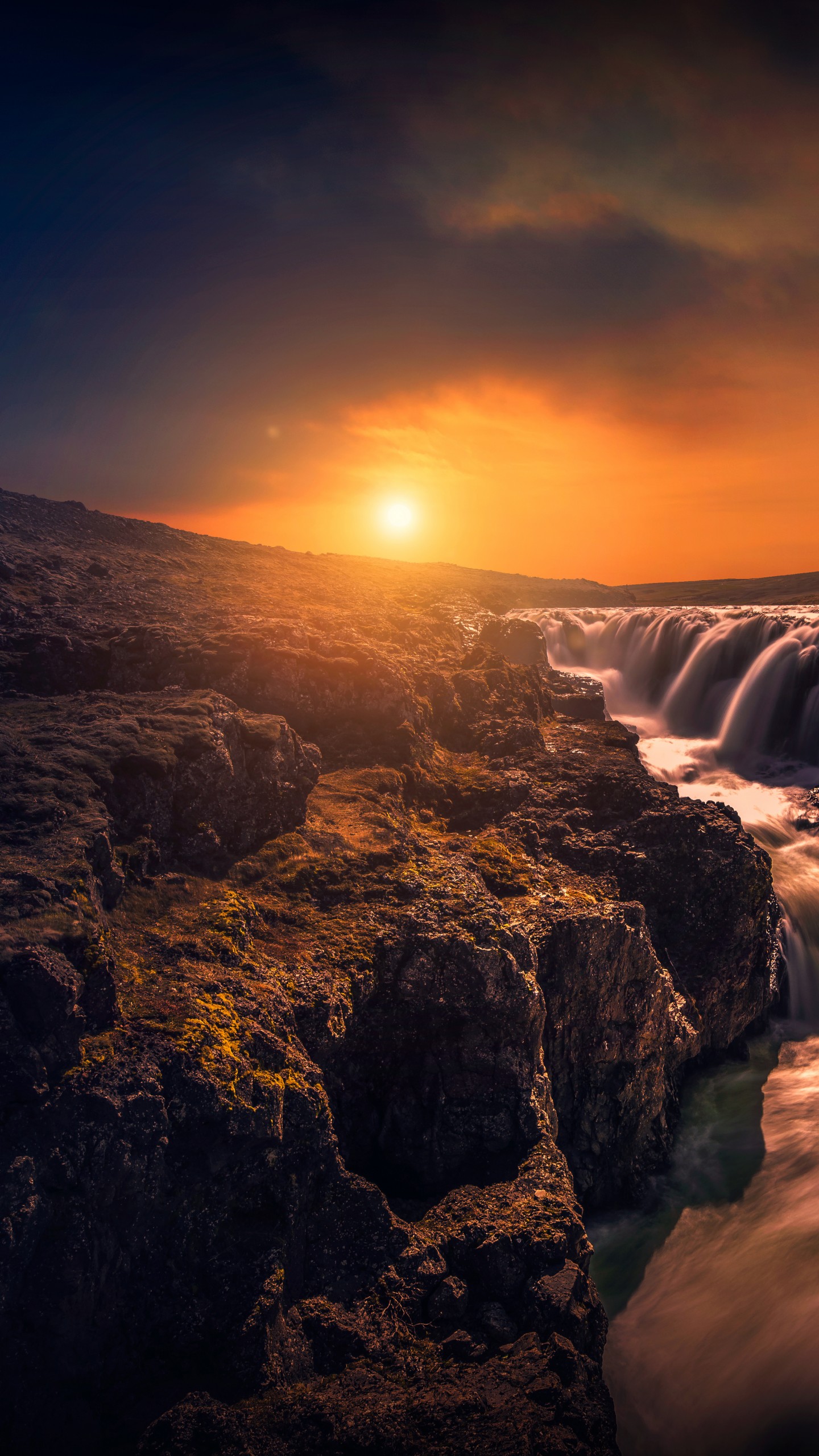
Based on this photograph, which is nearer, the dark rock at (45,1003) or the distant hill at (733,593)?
the dark rock at (45,1003)

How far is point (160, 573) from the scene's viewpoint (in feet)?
89.1

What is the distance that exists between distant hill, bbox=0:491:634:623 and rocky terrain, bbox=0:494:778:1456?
183 centimetres

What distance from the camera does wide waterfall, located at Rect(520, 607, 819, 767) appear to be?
3769 centimetres

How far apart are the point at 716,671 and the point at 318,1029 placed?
40173 millimetres

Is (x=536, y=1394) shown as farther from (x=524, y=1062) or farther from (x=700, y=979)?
(x=700, y=979)

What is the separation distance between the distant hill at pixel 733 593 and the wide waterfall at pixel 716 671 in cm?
2518

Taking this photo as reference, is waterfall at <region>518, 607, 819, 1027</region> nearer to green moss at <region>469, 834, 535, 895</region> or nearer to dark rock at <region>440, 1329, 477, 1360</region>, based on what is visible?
green moss at <region>469, 834, 535, 895</region>

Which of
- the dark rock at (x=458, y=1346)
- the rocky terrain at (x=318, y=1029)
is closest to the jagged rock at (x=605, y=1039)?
the rocky terrain at (x=318, y=1029)

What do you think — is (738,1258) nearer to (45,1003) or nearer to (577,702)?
(45,1003)

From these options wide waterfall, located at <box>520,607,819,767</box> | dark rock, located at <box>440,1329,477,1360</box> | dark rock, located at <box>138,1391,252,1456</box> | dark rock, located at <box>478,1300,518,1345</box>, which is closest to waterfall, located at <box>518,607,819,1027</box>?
wide waterfall, located at <box>520,607,819,767</box>

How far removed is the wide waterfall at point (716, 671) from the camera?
37688 mm

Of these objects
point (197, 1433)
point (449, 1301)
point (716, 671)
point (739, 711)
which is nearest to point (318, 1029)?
point (449, 1301)

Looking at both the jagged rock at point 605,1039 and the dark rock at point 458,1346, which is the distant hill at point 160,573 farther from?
the dark rock at point 458,1346

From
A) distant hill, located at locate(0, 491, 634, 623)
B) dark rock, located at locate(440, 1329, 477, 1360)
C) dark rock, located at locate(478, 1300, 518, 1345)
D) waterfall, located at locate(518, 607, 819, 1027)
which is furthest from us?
waterfall, located at locate(518, 607, 819, 1027)
